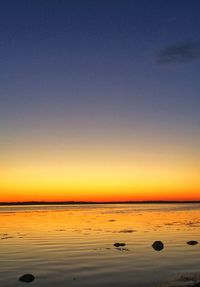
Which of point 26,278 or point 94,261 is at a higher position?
point 94,261

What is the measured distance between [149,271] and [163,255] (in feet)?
23.1

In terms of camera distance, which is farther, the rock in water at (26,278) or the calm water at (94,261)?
the calm water at (94,261)

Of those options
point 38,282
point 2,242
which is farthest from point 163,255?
point 2,242

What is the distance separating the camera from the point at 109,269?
2898 centimetres

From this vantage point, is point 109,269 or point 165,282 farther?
point 109,269

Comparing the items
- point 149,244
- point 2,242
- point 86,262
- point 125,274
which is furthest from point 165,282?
point 2,242

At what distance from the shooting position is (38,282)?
24672 millimetres

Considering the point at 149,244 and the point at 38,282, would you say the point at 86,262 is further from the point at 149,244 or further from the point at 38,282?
the point at 149,244

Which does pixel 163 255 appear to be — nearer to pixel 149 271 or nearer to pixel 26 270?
pixel 149 271

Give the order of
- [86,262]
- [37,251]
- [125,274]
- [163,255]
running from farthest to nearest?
[37,251] < [163,255] < [86,262] < [125,274]

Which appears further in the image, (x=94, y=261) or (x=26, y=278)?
(x=94, y=261)

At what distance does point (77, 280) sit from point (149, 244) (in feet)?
58.7

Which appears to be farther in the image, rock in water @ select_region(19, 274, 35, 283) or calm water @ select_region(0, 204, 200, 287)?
calm water @ select_region(0, 204, 200, 287)

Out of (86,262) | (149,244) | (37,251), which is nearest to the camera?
(86,262)
